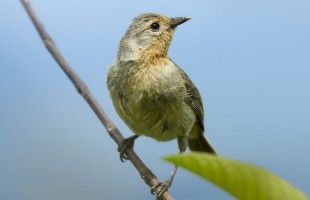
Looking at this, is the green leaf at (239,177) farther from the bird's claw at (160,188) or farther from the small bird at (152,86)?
A: the small bird at (152,86)

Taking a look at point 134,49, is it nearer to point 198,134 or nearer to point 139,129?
point 139,129

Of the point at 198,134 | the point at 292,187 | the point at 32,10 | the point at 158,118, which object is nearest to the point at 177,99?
the point at 158,118

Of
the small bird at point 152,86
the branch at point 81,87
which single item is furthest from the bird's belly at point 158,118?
the branch at point 81,87

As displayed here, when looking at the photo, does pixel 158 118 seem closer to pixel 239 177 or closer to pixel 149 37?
pixel 149 37

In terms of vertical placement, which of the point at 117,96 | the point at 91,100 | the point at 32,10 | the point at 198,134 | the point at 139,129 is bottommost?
the point at 198,134

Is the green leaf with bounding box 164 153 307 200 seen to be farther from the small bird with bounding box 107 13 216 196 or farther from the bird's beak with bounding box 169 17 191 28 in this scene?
the bird's beak with bounding box 169 17 191 28

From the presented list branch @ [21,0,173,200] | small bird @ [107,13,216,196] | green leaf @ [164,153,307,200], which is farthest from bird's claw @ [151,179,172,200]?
green leaf @ [164,153,307,200]
